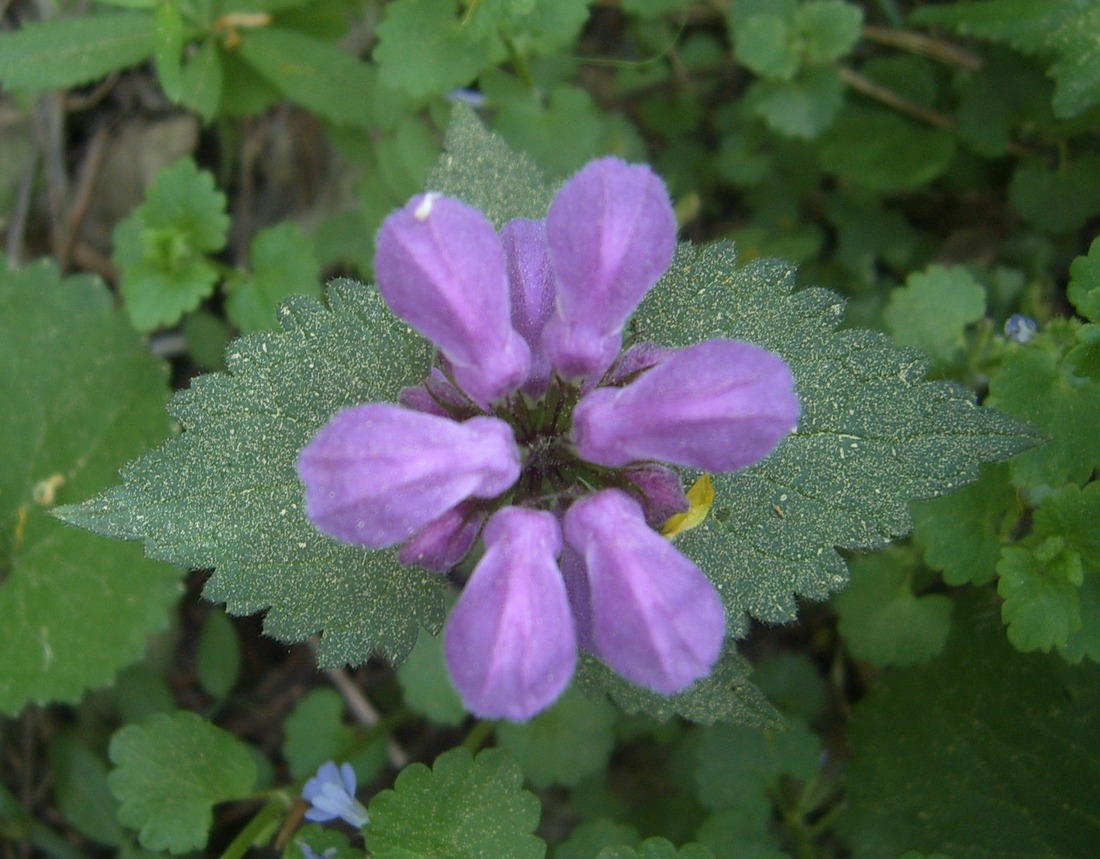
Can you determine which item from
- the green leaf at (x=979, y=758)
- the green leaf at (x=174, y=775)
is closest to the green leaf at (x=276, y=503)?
the green leaf at (x=174, y=775)

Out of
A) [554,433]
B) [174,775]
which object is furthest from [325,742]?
[554,433]

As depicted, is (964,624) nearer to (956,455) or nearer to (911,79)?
(956,455)

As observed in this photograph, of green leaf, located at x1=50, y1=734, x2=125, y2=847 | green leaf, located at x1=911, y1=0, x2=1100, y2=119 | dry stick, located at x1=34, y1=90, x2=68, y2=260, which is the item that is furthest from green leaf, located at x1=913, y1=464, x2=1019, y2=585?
dry stick, located at x1=34, y1=90, x2=68, y2=260

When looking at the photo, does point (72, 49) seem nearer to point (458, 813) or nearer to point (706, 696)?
point (458, 813)

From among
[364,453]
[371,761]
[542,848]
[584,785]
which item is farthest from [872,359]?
[371,761]

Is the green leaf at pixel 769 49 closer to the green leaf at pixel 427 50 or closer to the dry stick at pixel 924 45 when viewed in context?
the dry stick at pixel 924 45

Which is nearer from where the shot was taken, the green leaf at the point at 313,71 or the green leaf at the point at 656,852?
the green leaf at the point at 656,852
